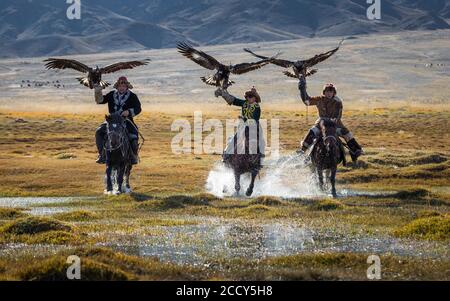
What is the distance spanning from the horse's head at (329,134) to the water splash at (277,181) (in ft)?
4.96

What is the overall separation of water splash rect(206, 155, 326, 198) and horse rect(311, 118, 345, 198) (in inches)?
35.2

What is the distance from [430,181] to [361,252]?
14621 millimetres

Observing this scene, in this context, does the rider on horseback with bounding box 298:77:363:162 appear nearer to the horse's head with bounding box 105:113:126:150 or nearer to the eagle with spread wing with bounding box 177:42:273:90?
the eagle with spread wing with bounding box 177:42:273:90

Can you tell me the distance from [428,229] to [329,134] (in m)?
7.26

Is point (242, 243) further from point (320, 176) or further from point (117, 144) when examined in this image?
point (320, 176)

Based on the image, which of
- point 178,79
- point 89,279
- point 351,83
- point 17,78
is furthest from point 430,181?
point 17,78

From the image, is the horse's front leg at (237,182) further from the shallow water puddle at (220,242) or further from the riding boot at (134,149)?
the shallow water puddle at (220,242)

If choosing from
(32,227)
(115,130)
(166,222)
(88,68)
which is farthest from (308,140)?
(32,227)

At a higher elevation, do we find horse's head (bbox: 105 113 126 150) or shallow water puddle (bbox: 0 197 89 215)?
horse's head (bbox: 105 113 126 150)

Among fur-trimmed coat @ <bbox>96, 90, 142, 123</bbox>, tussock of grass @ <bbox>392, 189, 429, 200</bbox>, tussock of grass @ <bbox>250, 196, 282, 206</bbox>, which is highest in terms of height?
fur-trimmed coat @ <bbox>96, 90, 142, 123</bbox>

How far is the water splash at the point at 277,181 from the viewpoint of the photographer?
21525mm

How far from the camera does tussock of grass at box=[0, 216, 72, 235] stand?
12.8 meters

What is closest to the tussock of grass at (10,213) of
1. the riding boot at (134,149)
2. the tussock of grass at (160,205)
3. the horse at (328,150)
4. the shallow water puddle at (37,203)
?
the shallow water puddle at (37,203)

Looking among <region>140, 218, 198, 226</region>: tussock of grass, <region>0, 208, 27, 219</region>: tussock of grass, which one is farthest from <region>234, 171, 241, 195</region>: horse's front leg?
<region>0, 208, 27, 219</region>: tussock of grass
